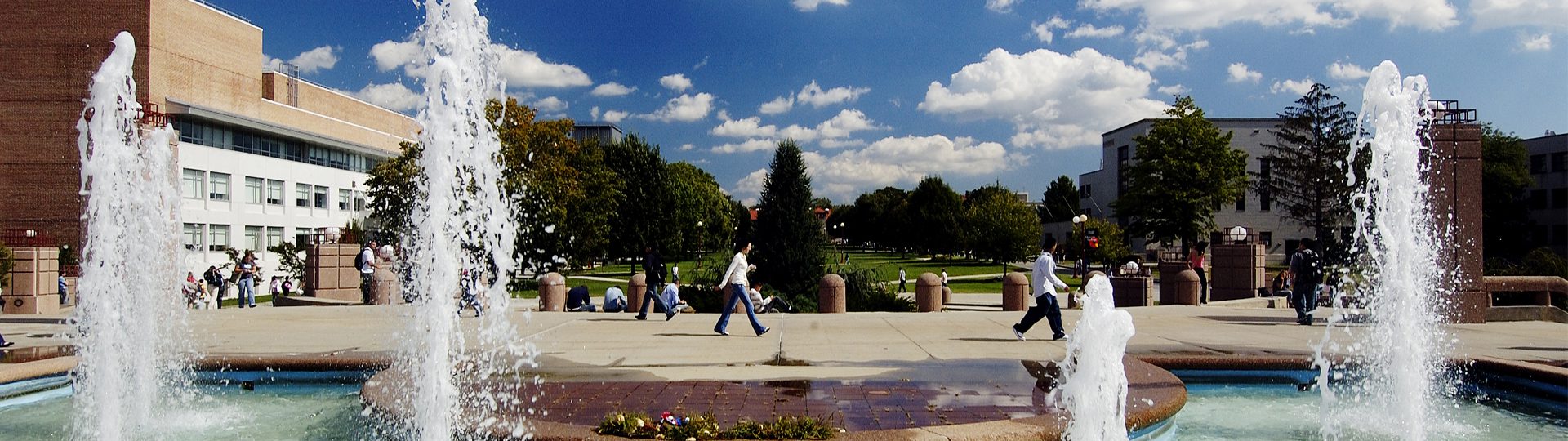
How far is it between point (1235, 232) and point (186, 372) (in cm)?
2650

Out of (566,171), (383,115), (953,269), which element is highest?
(383,115)

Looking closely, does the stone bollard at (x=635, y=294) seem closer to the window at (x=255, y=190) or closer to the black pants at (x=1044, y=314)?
the black pants at (x=1044, y=314)

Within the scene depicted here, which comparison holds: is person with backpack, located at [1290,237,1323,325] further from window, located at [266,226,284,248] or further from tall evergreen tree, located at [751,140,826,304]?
window, located at [266,226,284,248]

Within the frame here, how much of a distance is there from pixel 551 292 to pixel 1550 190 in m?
79.4

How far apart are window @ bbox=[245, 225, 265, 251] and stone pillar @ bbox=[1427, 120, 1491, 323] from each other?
54886 millimetres

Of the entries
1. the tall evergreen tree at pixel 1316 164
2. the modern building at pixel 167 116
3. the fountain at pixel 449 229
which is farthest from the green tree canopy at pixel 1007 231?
the fountain at pixel 449 229

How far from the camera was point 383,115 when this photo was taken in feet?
251

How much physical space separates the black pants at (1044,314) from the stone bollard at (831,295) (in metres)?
7.02

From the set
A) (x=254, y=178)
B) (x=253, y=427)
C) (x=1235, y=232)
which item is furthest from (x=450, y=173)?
(x=254, y=178)

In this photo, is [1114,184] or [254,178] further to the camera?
[1114,184]

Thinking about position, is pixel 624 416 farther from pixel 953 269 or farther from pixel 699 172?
pixel 699 172

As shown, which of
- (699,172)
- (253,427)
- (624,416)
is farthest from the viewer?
(699,172)

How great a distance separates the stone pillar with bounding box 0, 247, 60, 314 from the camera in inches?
920

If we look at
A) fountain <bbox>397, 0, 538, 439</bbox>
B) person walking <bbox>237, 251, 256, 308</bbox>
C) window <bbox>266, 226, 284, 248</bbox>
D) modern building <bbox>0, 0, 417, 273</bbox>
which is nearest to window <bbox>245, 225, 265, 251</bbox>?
modern building <bbox>0, 0, 417, 273</bbox>
